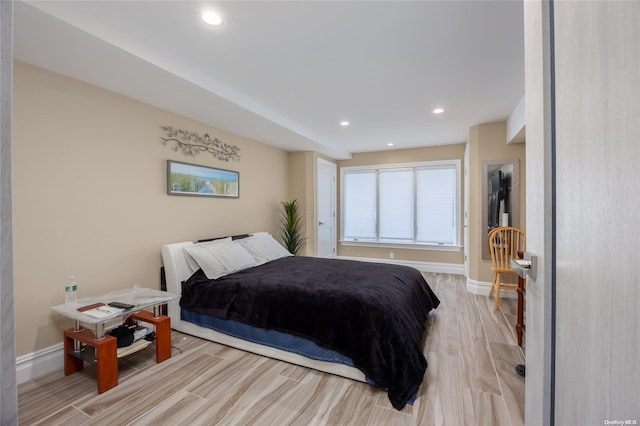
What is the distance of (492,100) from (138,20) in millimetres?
3456

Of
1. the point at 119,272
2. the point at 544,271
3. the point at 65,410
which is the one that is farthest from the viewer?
the point at 119,272

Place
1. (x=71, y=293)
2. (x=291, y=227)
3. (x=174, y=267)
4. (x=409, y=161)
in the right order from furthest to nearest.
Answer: (x=409, y=161), (x=291, y=227), (x=174, y=267), (x=71, y=293)

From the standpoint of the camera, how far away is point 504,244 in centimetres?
350

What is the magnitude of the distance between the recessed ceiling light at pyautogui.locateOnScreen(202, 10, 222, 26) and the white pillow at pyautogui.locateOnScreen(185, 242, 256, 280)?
2.12 m

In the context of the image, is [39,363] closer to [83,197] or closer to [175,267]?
[175,267]

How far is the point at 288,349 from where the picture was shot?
2.29 meters

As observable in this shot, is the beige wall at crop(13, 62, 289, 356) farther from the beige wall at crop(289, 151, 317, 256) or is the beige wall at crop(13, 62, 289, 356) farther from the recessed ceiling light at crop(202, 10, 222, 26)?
the beige wall at crop(289, 151, 317, 256)

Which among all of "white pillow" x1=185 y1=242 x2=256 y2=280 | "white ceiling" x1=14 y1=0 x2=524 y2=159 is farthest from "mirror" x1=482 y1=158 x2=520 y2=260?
"white pillow" x1=185 y1=242 x2=256 y2=280

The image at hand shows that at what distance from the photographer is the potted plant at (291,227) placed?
4.95 m

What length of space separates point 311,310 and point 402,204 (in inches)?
160

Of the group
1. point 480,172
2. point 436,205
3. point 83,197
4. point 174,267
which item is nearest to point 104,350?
point 174,267

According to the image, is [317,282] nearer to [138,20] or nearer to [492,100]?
[138,20]

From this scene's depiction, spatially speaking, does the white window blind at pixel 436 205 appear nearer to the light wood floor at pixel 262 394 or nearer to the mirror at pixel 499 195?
the mirror at pixel 499 195

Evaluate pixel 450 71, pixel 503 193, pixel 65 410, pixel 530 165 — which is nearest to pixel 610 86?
pixel 530 165
